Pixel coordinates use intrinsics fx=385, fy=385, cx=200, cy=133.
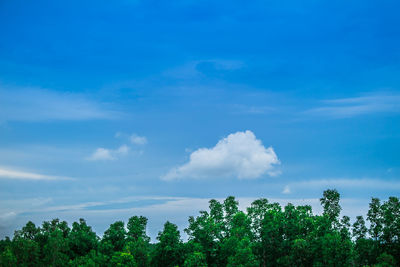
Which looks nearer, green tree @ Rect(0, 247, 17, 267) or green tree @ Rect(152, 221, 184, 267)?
green tree @ Rect(0, 247, 17, 267)

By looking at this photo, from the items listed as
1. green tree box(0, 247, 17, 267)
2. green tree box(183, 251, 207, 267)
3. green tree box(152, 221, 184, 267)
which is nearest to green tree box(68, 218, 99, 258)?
green tree box(0, 247, 17, 267)

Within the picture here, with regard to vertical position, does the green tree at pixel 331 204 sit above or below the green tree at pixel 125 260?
above

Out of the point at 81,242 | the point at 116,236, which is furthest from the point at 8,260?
the point at 116,236

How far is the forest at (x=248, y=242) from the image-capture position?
4894 centimetres

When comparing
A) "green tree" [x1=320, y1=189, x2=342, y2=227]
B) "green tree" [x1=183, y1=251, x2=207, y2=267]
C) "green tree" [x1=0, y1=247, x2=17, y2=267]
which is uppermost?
"green tree" [x1=320, y1=189, x2=342, y2=227]

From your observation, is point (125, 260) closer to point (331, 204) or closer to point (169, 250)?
point (169, 250)

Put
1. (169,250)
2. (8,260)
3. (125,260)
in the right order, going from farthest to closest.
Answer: (169,250), (8,260), (125,260)

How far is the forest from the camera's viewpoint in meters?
48.9

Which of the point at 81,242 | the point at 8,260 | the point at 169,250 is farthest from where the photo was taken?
the point at 81,242

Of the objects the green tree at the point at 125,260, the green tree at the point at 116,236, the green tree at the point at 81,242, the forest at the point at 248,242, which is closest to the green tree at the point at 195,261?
the forest at the point at 248,242

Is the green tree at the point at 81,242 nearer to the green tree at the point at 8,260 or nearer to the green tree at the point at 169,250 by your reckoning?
the green tree at the point at 8,260

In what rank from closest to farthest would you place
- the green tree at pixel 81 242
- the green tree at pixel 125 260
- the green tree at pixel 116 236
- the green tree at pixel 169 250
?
the green tree at pixel 125 260 → the green tree at pixel 169 250 → the green tree at pixel 116 236 → the green tree at pixel 81 242

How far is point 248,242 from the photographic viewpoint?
164 feet

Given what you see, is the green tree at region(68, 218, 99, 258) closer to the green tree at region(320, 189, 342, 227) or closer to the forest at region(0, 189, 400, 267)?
the forest at region(0, 189, 400, 267)
